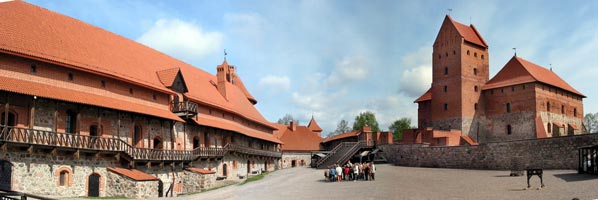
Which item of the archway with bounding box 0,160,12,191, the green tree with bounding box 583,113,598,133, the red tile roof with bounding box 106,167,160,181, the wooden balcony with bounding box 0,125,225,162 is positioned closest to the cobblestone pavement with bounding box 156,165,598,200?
the red tile roof with bounding box 106,167,160,181

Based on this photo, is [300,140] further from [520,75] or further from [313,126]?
[520,75]

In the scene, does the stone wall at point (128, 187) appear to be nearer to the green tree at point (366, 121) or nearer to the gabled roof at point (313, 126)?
the gabled roof at point (313, 126)

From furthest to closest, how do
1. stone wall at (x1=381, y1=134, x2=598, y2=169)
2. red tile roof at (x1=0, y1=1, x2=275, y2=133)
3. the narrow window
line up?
stone wall at (x1=381, y1=134, x2=598, y2=169), red tile roof at (x1=0, y1=1, x2=275, y2=133), the narrow window

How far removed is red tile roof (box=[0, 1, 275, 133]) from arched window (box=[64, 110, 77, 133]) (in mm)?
1122

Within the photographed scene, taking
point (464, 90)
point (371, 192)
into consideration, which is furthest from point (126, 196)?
point (464, 90)

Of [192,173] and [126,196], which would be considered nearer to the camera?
[126,196]

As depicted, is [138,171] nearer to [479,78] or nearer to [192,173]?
[192,173]

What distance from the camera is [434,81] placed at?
57.0 metres

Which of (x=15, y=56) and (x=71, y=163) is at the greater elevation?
(x=15, y=56)

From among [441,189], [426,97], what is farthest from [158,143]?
[426,97]

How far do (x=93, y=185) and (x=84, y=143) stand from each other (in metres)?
2.21

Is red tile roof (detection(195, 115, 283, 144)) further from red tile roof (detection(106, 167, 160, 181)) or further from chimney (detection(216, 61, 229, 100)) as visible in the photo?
red tile roof (detection(106, 167, 160, 181))

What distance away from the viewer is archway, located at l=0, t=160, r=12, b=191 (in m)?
21.6

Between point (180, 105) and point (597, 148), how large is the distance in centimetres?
2344
